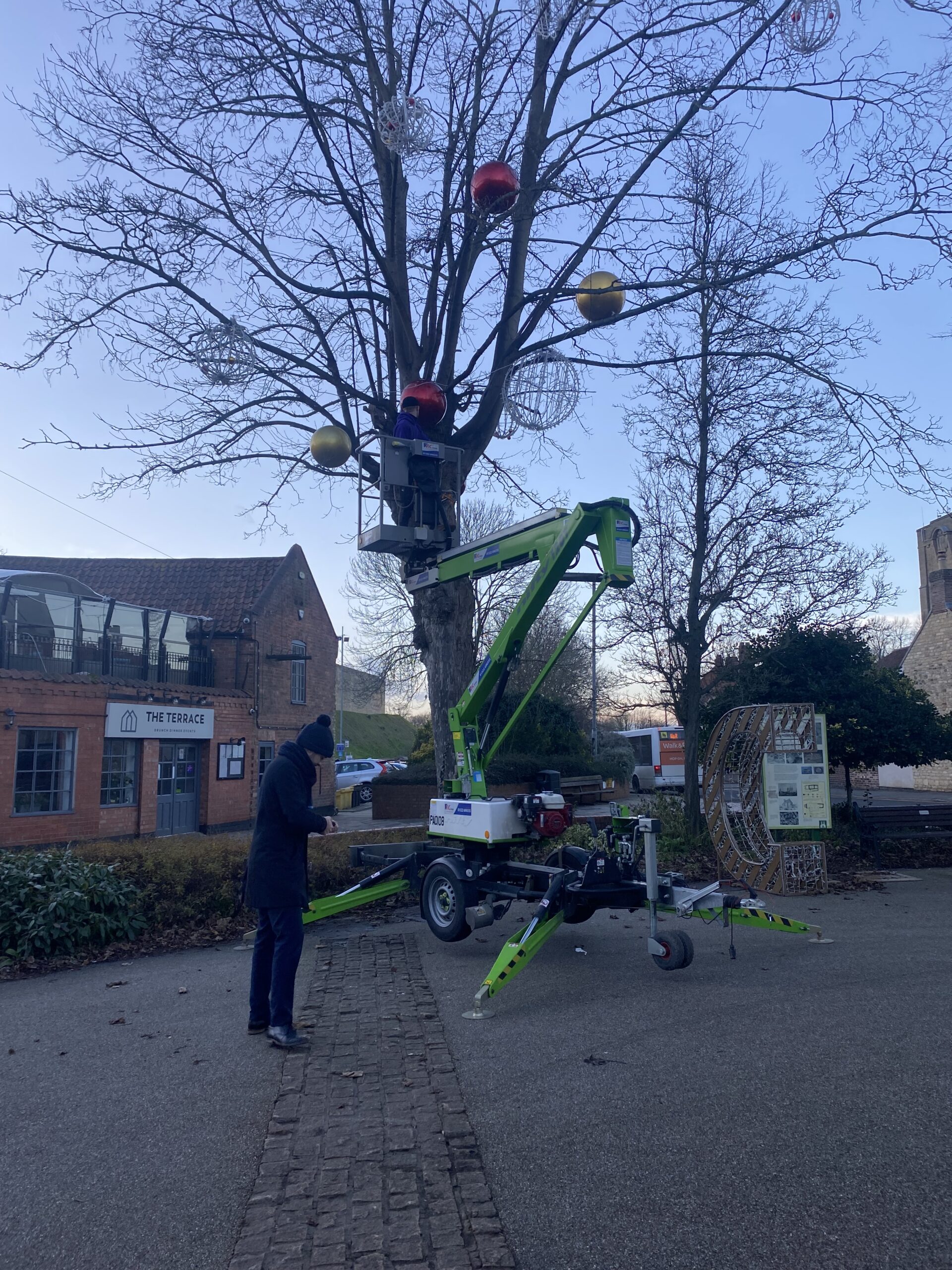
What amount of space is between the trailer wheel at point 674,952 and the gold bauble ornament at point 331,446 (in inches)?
280

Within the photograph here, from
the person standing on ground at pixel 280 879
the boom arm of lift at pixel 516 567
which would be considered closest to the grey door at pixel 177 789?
the boom arm of lift at pixel 516 567

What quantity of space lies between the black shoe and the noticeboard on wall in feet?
25.3

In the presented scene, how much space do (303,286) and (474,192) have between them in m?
3.19

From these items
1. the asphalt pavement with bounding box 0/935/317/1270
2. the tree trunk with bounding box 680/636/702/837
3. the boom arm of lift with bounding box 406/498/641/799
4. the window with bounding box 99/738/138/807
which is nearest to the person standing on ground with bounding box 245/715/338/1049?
the asphalt pavement with bounding box 0/935/317/1270

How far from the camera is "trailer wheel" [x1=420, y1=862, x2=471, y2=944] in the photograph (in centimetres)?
808

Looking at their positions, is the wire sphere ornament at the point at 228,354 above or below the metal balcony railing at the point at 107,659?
above

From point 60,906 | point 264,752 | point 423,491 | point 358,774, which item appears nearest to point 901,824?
point 423,491

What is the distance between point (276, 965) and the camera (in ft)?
18.4

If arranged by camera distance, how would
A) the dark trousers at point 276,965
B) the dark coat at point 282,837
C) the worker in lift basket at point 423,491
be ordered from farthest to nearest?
the worker in lift basket at point 423,491, the dark coat at point 282,837, the dark trousers at point 276,965

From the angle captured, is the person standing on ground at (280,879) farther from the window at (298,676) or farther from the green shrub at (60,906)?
the window at (298,676)

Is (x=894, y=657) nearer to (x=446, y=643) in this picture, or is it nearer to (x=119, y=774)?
(x=119, y=774)

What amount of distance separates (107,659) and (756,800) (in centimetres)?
1576

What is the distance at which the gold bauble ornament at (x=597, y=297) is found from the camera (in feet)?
35.0

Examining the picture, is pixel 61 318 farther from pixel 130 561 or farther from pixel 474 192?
pixel 130 561
